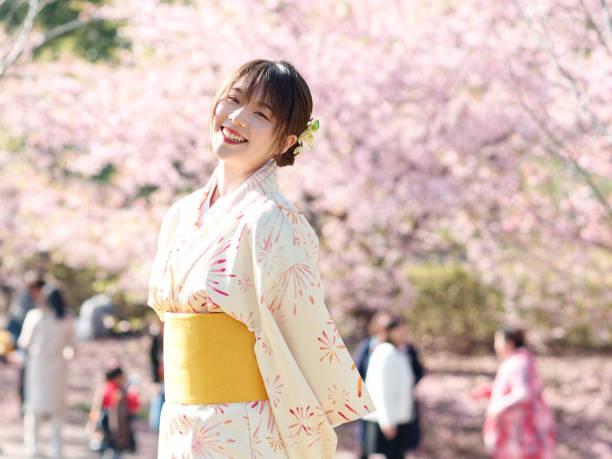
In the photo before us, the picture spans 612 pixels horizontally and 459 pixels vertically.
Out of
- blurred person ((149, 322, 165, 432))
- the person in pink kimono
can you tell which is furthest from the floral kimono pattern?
→ blurred person ((149, 322, 165, 432))

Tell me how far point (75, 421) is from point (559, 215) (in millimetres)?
5594

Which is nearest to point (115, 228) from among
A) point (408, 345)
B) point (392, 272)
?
point (392, 272)

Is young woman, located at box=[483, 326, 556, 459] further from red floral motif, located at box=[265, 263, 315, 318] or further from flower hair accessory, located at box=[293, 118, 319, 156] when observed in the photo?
red floral motif, located at box=[265, 263, 315, 318]

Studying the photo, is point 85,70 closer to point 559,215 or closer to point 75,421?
point 75,421

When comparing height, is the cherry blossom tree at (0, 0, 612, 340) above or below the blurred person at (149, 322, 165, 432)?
above

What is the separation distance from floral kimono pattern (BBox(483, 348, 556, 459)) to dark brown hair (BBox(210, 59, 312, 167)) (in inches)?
151

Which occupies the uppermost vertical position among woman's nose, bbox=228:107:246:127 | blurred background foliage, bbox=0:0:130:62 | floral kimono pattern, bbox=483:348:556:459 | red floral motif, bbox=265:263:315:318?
blurred background foliage, bbox=0:0:130:62

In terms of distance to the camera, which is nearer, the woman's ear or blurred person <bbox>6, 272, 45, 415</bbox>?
the woman's ear

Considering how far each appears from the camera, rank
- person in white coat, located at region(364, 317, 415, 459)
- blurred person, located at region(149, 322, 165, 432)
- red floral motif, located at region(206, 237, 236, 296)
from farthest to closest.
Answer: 1. blurred person, located at region(149, 322, 165, 432)
2. person in white coat, located at region(364, 317, 415, 459)
3. red floral motif, located at region(206, 237, 236, 296)

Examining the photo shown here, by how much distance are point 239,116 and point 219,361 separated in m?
0.68

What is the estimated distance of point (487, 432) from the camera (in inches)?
235

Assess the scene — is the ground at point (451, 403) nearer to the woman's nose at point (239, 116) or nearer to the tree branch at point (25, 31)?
the tree branch at point (25, 31)

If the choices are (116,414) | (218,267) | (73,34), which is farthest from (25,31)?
(73,34)

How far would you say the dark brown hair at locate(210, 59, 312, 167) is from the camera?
2391mm
